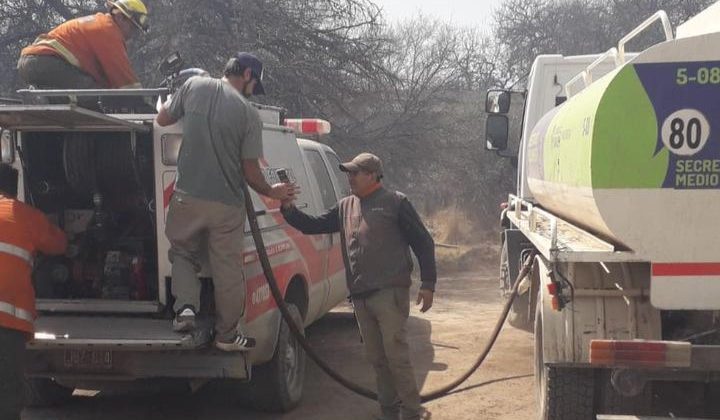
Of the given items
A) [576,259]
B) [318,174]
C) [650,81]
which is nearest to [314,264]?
[318,174]

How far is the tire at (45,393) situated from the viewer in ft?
20.4

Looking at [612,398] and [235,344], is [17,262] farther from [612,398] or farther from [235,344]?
[612,398]

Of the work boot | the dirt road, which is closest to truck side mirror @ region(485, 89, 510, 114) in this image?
the dirt road

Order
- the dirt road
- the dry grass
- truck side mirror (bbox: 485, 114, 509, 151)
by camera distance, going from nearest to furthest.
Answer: the dirt road → truck side mirror (bbox: 485, 114, 509, 151) → the dry grass

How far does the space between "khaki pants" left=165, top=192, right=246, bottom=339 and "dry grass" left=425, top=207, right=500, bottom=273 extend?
11.4 m

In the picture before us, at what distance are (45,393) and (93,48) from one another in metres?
2.70

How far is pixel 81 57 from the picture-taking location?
6434mm

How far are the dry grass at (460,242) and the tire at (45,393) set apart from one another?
1062 cm

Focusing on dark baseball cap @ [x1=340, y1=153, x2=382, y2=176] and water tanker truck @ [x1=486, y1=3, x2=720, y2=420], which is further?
dark baseball cap @ [x1=340, y1=153, x2=382, y2=176]

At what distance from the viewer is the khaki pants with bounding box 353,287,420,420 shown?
5367 millimetres

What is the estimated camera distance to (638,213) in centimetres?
403

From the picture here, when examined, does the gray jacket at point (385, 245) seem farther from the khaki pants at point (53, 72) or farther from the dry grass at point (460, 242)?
the dry grass at point (460, 242)

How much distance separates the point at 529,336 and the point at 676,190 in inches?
209

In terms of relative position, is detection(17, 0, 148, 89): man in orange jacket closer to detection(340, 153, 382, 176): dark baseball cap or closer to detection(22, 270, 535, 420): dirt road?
detection(340, 153, 382, 176): dark baseball cap
